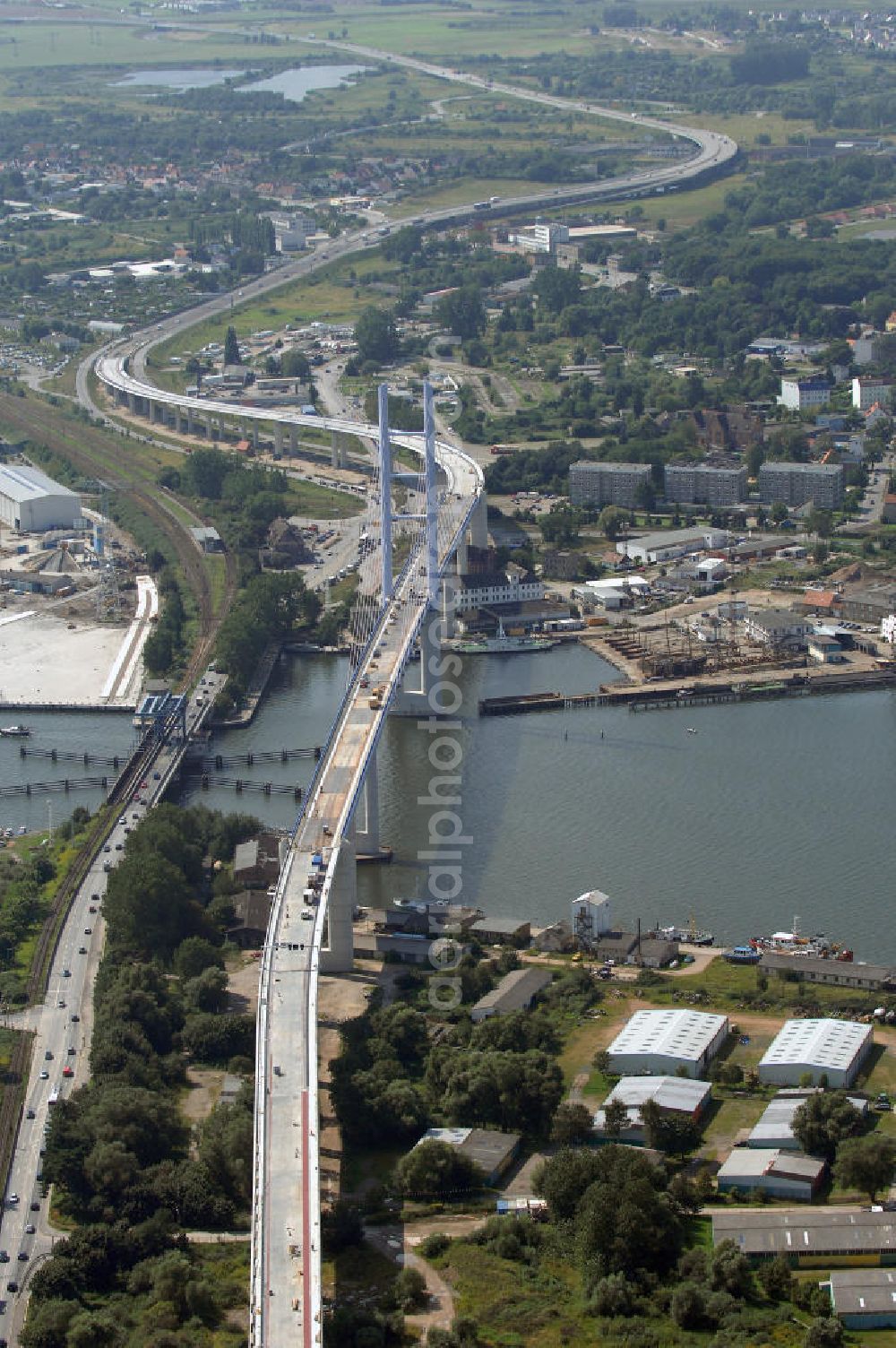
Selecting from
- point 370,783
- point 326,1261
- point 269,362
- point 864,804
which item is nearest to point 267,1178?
point 326,1261

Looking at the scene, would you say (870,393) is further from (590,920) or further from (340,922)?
(340,922)

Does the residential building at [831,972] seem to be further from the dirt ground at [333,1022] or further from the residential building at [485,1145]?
the residential building at [485,1145]

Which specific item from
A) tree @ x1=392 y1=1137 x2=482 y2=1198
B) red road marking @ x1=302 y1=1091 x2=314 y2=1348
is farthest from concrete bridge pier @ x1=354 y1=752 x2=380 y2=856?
red road marking @ x1=302 y1=1091 x2=314 y2=1348

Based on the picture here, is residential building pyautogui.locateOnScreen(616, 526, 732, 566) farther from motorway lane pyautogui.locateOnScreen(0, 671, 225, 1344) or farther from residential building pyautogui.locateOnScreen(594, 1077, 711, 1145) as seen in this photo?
residential building pyautogui.locateOnScreen(594, 1077, 711, 1145)

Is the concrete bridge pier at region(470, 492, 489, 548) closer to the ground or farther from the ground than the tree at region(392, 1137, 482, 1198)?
farther from the ground

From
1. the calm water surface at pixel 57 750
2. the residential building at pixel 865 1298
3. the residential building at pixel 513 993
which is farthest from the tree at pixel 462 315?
the residential building at pixel 865 1298

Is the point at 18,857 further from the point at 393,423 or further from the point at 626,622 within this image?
the point at 393,423
